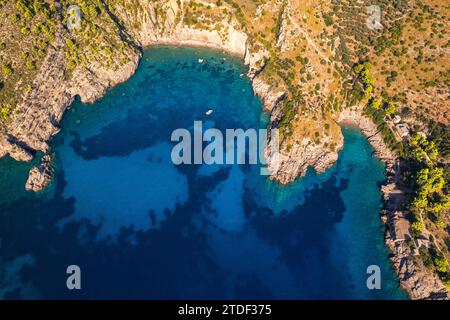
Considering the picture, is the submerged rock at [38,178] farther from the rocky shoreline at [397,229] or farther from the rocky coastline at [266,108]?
the rocky shoreline at [397,229]

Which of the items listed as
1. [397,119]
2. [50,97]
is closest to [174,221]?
[50,97]

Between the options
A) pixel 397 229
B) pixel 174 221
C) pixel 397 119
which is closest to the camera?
pixel 397 229

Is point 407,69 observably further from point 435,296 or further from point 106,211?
point 106,211

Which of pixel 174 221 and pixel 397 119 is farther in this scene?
pixel 397 119

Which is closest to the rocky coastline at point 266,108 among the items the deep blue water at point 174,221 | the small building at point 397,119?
the deep blue water at point 174,221

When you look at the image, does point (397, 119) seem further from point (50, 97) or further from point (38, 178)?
point (50, 97)

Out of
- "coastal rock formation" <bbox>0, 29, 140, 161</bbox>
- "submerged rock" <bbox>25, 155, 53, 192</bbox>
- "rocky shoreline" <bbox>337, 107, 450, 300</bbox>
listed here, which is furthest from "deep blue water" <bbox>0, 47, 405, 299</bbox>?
"coastal rock formation" <bbox>0, 29, 140, 161</bbox>

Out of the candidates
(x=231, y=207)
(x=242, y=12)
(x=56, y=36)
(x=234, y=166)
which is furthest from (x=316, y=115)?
(x=56, y=36)
